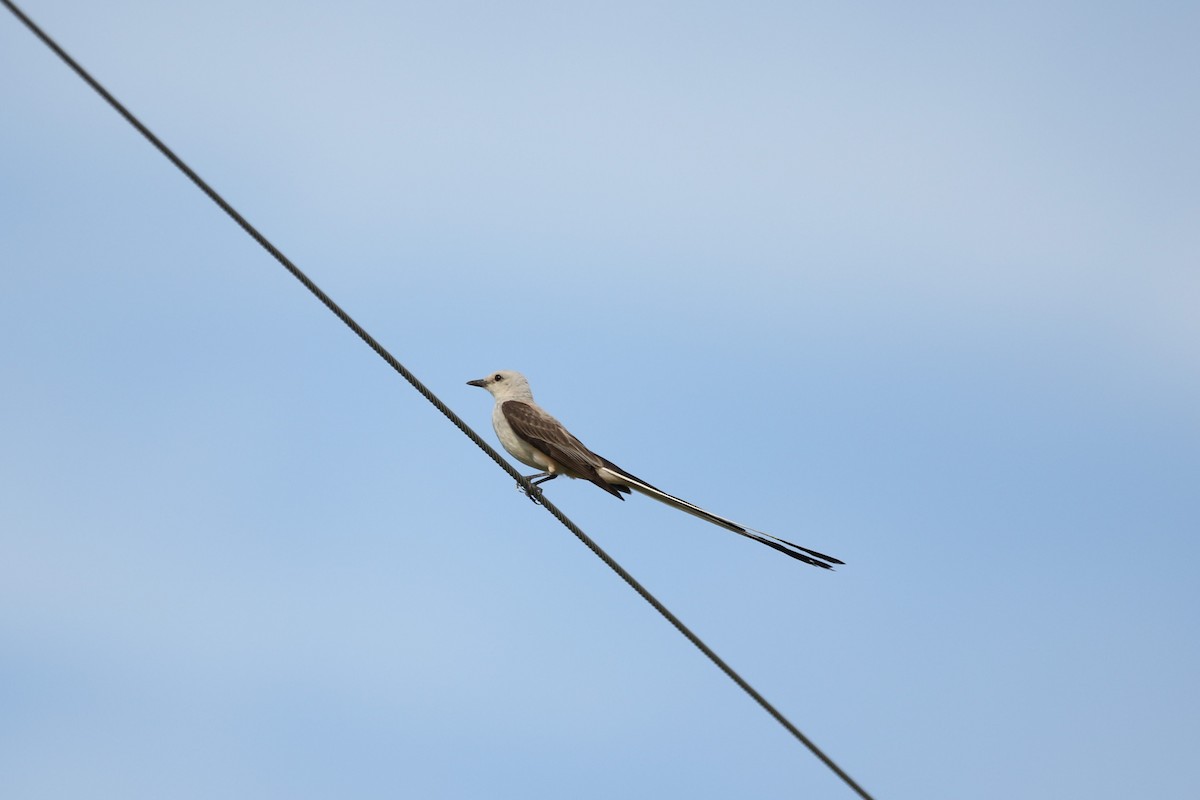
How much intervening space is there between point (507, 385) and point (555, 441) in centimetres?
119

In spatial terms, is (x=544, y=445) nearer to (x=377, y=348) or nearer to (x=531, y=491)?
(x=531, y=491)

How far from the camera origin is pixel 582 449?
24.8ft

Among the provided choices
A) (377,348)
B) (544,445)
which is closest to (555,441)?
(544,445)

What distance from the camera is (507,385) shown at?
866cm

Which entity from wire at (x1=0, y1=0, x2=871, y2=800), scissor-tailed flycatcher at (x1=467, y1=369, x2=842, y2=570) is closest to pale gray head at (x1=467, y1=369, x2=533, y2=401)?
scissor-tailed flycatcher at (x1=467, y1=369, x2=842, y2=570)

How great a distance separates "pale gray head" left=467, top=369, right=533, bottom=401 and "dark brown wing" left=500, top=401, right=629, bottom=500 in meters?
0.40

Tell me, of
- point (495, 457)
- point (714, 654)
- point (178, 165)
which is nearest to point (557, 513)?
point (495, 457)

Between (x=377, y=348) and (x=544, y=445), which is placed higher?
(x=544, y=445)

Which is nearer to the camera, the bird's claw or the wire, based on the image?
the wire

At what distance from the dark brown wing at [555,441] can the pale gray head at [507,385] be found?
40 centimetres

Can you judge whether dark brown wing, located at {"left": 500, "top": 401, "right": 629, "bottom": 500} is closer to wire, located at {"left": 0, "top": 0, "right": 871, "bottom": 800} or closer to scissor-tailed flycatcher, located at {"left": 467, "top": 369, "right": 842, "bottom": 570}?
scissor-tailed flycatcher, located at {"left": 467, "top": 369, "right": 842, "bottom": 570}

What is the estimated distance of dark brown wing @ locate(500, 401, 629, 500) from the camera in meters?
7.29

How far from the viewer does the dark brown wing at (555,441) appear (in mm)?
7285

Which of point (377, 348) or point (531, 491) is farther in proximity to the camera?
point (531, 491)
